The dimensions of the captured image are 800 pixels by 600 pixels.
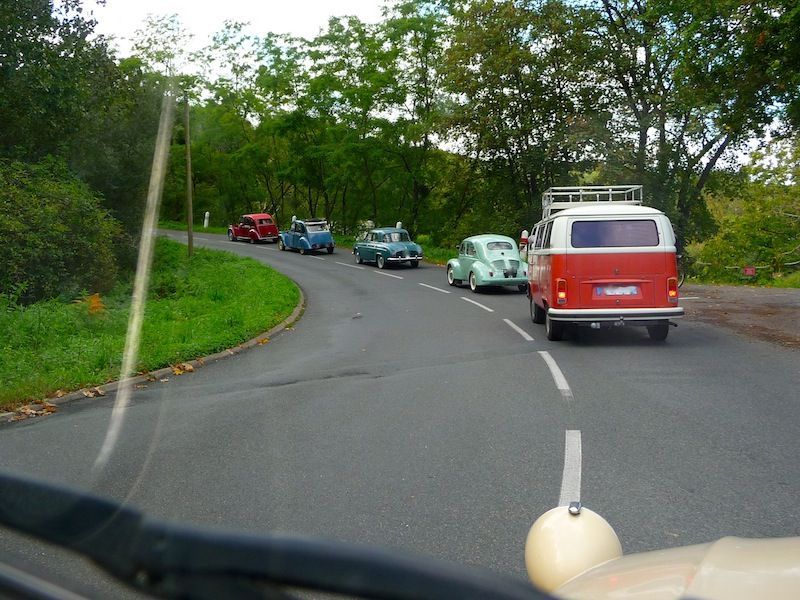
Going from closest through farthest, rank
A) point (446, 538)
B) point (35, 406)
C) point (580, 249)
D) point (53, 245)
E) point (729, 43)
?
point (446, 538) < point (35, 406) < point (580, 249) < point (729, 43) < point (53, 245)

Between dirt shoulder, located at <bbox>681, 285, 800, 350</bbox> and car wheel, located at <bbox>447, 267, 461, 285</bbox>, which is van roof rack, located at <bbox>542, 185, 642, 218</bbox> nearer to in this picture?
dirt shoulder, located at <bbox>681, 285, 800, 350</bbox>

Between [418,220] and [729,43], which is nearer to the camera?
[729,43]

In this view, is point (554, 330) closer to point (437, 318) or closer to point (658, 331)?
point (658, 331)

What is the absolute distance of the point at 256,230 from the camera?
162ft

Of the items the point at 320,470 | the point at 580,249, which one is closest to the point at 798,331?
the point at 580,249

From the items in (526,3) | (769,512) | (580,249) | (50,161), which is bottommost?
(769,512)

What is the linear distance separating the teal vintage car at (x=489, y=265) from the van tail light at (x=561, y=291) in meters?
10.5

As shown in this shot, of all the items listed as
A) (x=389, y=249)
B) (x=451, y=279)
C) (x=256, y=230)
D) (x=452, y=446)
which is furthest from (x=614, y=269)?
(x=256, y=230)

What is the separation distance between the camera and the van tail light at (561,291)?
42.2ft

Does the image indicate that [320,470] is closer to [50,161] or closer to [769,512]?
[769,512]

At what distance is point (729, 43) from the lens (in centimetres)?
1550

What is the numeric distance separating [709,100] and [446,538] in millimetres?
14521

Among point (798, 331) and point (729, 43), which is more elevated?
point (729, 43)


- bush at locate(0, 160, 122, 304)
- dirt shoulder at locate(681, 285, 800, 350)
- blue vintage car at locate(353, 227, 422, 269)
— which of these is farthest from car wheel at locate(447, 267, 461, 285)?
bush at locate(0, 160, 122, 304)
